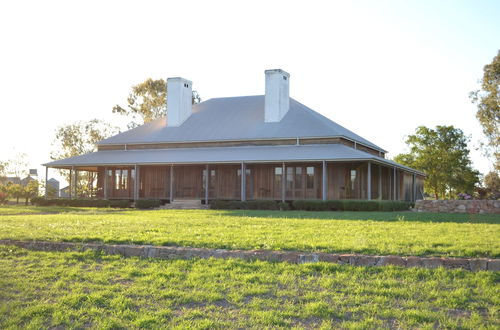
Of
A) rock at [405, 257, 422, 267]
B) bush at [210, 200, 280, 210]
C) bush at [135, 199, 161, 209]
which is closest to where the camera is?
rock at [405, 257, 422, 267]

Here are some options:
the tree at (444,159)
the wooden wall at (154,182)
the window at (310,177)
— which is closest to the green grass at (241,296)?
the window at (310,177)

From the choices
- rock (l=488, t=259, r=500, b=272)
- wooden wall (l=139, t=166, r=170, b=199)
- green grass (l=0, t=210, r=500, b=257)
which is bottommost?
rock (l=488, t=259, r=500, b=272)

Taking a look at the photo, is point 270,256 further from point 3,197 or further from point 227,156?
point 3,197

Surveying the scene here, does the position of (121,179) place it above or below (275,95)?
below

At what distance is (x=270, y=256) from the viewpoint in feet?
28.7

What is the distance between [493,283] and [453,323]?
1.77 metres

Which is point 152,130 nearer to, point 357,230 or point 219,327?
point 357,230

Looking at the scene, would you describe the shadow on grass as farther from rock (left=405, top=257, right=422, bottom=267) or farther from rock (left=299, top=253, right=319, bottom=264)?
rock (left=299, top=253, right=319, bottom=264)

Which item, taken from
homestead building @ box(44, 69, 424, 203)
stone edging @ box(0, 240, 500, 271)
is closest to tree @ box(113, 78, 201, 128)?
homestead building @ box(44, 69, 424, 203)

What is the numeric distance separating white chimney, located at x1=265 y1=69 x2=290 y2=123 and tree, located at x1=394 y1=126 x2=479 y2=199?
69.8ft

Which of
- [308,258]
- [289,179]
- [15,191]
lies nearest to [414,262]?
[308,258]

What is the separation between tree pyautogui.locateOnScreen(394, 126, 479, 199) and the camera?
161ft

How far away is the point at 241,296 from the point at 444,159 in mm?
46734

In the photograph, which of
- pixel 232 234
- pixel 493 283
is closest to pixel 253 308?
pixel 493 283
